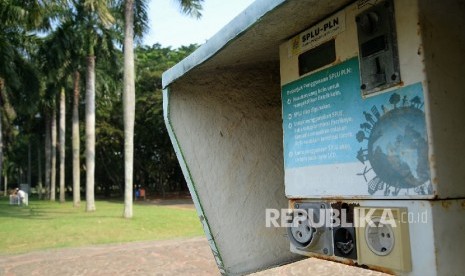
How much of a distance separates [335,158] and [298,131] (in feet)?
1.04

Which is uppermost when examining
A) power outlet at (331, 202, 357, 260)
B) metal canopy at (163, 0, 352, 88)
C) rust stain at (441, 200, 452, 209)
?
metal canopy at (163, 0, 352, 88)

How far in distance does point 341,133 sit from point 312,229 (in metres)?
0.47

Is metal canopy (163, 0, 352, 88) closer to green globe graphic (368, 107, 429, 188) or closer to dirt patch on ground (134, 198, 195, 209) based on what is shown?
green globe graphic (368, 107, 429, 188)

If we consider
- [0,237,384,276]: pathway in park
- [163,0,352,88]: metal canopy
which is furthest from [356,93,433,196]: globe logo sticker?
[0,237,384,276]: pathway in park

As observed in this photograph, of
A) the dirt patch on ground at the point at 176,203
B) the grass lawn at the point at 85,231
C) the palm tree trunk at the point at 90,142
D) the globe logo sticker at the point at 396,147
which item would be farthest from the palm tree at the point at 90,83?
the globe logo sticker at the point at 396,147

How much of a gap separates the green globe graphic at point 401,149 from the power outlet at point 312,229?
0.36 metres

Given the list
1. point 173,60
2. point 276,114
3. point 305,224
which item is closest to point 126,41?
point 276,114

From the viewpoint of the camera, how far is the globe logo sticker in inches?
59.2

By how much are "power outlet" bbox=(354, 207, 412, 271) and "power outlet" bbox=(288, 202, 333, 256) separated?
7.0 inches

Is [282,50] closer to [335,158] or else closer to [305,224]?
[335,158]

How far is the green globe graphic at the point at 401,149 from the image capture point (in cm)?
150

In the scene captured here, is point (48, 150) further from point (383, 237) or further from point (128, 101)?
point (383, 237)

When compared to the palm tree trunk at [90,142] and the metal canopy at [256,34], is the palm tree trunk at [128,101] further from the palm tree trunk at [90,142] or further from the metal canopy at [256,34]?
the metal canopy at [256,34]

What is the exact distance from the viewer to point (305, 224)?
1.97 metres
